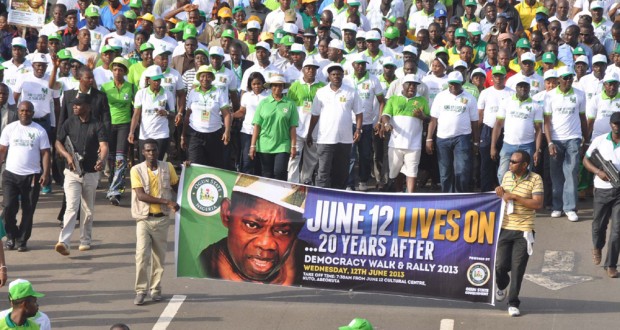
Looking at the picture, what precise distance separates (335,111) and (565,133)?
10.7ft

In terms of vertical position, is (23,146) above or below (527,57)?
below

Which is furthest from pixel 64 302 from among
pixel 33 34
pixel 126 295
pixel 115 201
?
pixel 33 34

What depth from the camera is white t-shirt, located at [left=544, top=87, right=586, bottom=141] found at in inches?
746

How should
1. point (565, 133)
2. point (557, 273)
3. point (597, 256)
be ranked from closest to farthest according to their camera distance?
1. point (557, 273)
2. point (597, 256)
3. point (565, 133)

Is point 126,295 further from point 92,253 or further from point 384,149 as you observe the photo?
point 384,149

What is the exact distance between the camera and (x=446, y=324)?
14.2 metres

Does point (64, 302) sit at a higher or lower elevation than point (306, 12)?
lower

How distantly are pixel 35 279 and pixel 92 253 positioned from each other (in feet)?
4.24

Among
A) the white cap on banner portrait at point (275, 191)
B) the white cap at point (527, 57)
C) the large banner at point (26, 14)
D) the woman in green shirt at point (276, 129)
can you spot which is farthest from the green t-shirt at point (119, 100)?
the white cap at point (527, 57)

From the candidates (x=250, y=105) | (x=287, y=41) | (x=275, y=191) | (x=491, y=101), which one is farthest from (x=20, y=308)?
(x=287, y=41)

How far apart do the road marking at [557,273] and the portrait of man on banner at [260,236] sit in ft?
10.1

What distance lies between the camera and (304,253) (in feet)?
48.7

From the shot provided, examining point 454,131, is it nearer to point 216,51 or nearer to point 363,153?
point 363,153

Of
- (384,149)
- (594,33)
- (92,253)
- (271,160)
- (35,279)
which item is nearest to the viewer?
(35,279)
